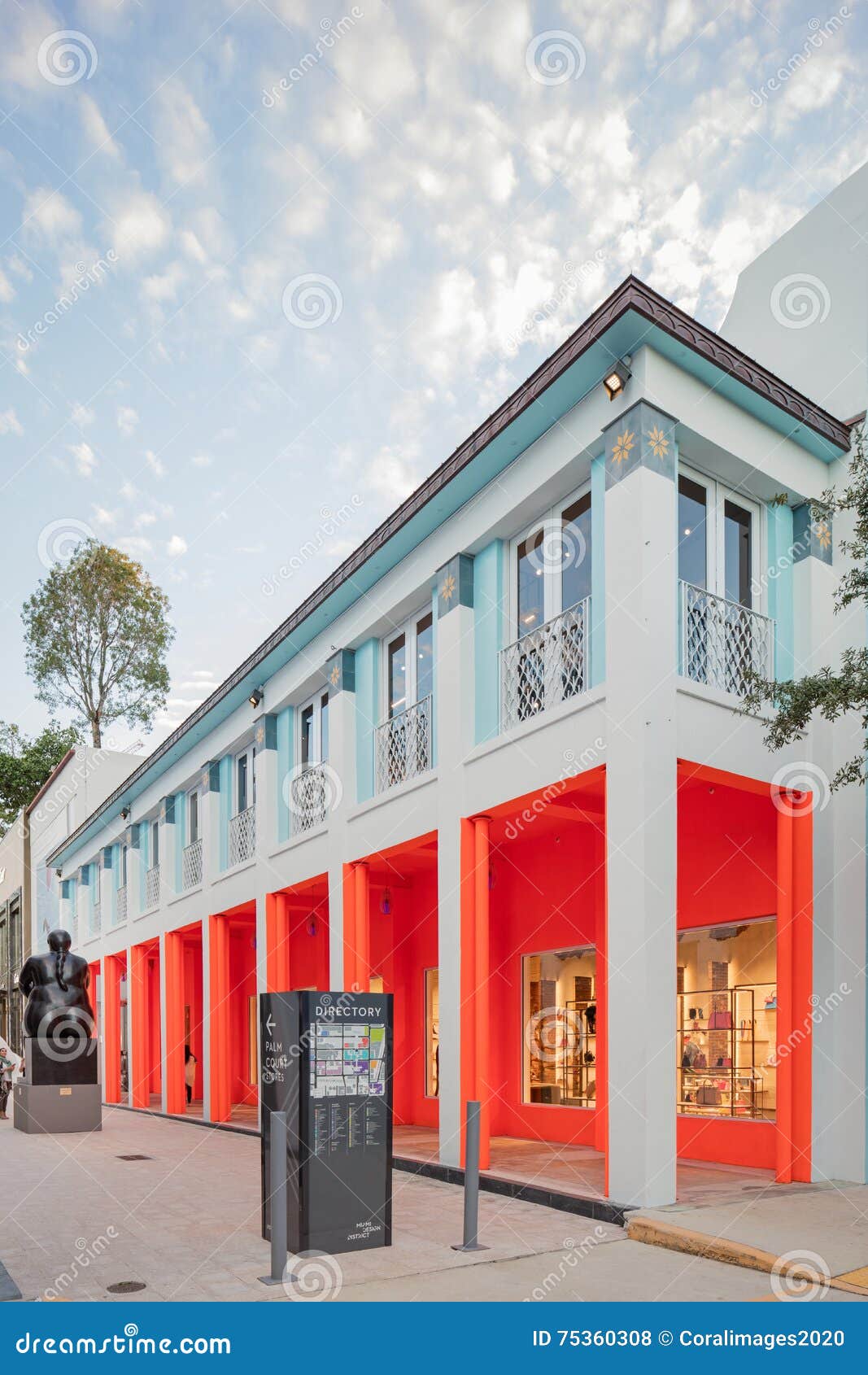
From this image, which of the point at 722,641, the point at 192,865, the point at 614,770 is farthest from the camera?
the point at 192,865

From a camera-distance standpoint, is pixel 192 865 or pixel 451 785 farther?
pixel 192 865

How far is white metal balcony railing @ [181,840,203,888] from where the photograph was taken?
70.3 feet

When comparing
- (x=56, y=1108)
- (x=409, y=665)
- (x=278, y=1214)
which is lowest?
(x=56, y=1108)

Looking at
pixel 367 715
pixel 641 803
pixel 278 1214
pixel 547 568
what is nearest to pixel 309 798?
pixel 367 715

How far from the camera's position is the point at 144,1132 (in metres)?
17.5

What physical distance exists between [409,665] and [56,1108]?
881 cm

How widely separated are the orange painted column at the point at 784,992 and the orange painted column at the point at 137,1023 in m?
18.7

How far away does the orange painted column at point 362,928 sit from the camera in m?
→ 13.8

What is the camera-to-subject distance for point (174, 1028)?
892 inches

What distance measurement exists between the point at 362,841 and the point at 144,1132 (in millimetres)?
7087

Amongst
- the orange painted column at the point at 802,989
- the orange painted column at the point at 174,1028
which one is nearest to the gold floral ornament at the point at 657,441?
the orange painted column at the point at 802,989

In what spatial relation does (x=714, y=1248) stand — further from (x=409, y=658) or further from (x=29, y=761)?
(x=29, y=761)

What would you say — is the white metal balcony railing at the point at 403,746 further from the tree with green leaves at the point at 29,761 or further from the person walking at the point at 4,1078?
the tree with green leaves at the point at 29,761

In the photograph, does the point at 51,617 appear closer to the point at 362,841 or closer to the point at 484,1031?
the point at 362,841
